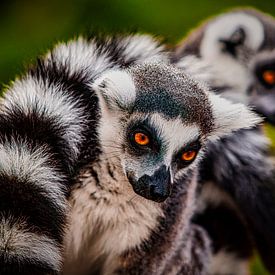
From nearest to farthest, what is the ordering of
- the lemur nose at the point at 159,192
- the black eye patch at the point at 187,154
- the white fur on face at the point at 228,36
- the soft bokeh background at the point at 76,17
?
the lemur nose at the point at 159,192 < the black eye patch at the point at 187,154 < the white fur on face at the point at 228,36 < the soft bokeh background at the point at 76,17

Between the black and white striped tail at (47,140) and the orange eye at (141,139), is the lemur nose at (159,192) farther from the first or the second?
the black and white striped tail at (47,140)

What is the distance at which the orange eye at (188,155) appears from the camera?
325cm

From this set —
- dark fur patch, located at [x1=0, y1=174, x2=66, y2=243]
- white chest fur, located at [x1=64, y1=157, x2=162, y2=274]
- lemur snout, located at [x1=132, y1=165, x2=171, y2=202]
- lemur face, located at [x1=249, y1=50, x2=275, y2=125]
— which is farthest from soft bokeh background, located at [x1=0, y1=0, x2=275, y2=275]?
dark fur patch, located at [x1=0, y1=174, x2=66, y2=243]

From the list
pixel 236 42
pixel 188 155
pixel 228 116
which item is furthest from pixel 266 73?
pixel 188 155

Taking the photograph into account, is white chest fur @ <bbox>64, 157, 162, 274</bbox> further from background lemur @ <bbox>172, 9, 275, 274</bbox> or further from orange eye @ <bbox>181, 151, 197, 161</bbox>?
background lemur @ <bbox>172, 9, 275, 274</bbox>

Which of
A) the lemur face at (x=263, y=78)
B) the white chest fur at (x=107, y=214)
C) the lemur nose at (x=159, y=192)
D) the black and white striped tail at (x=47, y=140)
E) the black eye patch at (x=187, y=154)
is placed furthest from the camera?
the lemur face at (x=263, y=78)

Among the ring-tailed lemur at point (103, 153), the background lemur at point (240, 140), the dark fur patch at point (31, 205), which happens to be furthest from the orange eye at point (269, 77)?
the dark fur patch at point (31, 205)

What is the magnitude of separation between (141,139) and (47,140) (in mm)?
Result: 464

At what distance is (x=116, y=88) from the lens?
10.5ft

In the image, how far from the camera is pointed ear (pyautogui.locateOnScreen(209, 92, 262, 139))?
3369 millimetres

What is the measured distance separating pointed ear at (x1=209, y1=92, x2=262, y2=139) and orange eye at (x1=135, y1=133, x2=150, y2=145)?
0.38 meters

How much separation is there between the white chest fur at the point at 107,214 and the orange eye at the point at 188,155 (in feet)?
0.99

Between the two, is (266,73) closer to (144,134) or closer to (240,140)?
(240,140)

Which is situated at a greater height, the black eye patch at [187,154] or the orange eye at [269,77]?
the orange eye at [269,77]
